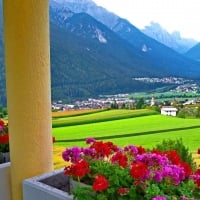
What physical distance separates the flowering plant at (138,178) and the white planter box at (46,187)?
0.14 metres

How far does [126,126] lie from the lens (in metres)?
6.48

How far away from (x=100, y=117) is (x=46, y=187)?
4.57 metres

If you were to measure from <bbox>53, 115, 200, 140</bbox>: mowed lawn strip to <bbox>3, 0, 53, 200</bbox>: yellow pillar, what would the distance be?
383cm

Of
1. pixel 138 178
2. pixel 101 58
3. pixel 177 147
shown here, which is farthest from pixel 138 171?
pixel 101 58

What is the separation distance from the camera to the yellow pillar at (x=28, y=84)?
74.3 inches

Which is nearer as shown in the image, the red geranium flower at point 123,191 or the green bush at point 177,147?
the red geranium flower at point 123,191

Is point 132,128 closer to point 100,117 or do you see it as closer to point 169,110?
point 100,117

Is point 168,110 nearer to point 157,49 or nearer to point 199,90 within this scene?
point 199,90

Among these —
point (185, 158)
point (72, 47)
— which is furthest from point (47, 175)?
point (72, 47)

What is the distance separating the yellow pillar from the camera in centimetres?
189

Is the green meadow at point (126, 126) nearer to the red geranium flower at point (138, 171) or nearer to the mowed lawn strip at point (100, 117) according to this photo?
the mowed lawn strip at point (100, 117)

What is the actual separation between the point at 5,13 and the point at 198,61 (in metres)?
5.80

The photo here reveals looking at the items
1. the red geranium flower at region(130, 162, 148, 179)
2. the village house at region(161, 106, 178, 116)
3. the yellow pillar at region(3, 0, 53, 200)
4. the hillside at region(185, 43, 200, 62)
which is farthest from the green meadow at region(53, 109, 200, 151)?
the red geranium flower at region(130, 162, 148, 179)

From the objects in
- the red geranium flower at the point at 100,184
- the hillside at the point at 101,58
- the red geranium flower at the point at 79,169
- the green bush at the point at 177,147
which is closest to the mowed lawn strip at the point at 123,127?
the hillside at the point at 101,58
